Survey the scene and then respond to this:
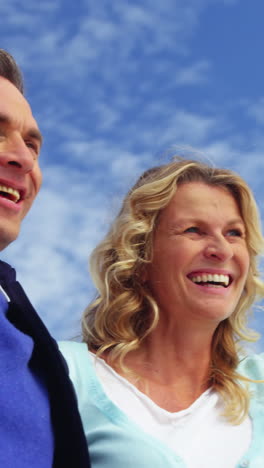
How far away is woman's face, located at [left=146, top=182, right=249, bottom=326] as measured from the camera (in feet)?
11.7

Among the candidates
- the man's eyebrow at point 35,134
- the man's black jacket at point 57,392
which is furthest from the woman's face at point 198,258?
the man's black jacket at point 57,392

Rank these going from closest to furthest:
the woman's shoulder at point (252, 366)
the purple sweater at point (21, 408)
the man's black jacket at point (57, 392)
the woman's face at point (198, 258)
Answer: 1. the purple sweater at point (21, 408)
2. the man's black jacket at point (57, 392)
3. the woman's face at point (198, 258)
4. the woman's shoulder at point (252, 366)

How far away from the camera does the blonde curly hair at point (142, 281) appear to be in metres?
3.65

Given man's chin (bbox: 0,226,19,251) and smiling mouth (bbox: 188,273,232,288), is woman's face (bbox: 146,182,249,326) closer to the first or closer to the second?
smiling mouth (bbox: 188,273,232,288)

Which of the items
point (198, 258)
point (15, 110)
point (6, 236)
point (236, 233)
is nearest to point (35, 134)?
point (15, 110)

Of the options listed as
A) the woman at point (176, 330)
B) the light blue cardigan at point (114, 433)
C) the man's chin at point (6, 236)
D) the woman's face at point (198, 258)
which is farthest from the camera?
the woman's face at point (198, 258)

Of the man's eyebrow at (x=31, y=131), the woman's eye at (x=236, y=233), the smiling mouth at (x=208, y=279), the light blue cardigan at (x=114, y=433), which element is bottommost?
the light blue cardigan at (x=114, y=433)

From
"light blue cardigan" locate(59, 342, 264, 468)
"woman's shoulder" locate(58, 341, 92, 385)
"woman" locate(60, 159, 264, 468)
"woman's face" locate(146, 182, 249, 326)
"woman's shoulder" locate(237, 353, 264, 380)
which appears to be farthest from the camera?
"woman's shoulder" locate(237, 353, 264, 380)

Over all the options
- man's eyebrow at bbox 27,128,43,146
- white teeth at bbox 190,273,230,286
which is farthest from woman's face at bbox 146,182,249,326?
man's eyebrow at bbox 27,128,43,146

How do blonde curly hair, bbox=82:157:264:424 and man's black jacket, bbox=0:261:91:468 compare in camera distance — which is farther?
blonde curly hair, bbox=82:157:264:424

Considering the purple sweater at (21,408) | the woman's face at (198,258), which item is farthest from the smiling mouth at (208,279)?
the purple sweater at (21,408)

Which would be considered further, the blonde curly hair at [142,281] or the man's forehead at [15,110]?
the blonde curly hair at [142,281]

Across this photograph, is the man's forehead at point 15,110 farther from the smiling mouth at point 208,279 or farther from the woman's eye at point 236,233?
the woman's eye at point 236,233

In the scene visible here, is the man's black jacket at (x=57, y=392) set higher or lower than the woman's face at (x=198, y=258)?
lower
